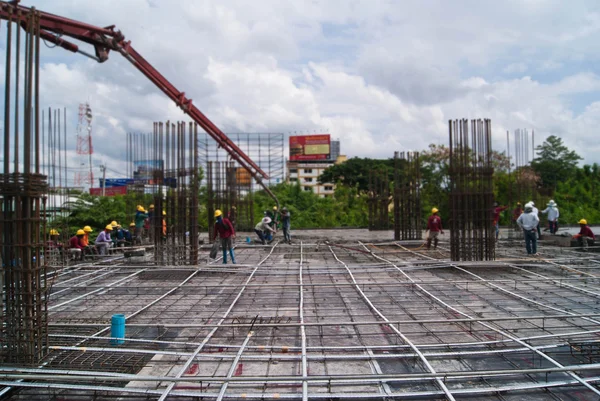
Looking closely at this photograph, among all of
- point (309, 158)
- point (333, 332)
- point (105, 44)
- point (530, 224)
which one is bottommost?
point (333, 332)

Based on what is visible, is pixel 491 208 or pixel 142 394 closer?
pixel 142 394

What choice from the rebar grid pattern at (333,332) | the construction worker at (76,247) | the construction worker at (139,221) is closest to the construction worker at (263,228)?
the construction worker at (139,221)

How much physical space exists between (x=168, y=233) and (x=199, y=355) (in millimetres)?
6136

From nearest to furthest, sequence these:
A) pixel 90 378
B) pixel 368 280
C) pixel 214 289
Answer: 1. pixel 90 378
2. pixel 214 289
3. pixel 368 280

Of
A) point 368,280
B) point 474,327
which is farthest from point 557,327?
point 368,280

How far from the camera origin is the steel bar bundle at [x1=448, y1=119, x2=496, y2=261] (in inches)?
371

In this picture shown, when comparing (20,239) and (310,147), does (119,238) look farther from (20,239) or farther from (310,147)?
(310,147)

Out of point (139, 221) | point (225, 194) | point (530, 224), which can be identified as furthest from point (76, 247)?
point (530, 224)

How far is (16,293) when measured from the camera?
159 inches

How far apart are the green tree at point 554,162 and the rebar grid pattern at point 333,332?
28561mm

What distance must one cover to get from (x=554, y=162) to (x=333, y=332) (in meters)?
37.1

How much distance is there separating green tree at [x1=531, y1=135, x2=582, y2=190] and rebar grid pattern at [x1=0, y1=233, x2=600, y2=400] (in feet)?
93.7

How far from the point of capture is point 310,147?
6191 centimetres

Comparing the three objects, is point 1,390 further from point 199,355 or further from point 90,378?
point 199,355
